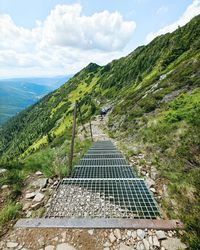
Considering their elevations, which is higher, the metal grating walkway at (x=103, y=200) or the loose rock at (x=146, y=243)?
the loose rock at (x=146, y=243)

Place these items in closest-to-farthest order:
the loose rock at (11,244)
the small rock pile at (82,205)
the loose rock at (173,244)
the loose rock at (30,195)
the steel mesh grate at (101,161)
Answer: the loose rock at (173,244) < the loose rock at (11,244) < the small rock pile at (82,205) < the loose rock at (30,195) < the steel mesh grate at (101,161)

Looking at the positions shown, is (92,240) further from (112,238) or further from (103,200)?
(103,200)

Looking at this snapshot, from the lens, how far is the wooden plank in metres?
3.00

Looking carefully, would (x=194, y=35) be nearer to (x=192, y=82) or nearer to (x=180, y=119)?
(x=192, y=82)

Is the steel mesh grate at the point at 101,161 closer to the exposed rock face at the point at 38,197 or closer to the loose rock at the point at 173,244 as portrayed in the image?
the exposed rock face at the point at 38,197

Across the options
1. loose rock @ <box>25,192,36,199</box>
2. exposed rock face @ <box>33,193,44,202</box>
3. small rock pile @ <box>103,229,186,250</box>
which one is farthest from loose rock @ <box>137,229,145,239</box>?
loose rock @ <box>25,192,36,199</box>

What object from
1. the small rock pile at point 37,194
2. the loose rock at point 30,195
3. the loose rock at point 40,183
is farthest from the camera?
the loose rock at point 40,183

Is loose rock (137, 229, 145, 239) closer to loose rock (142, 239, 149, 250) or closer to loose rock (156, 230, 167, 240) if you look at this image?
loose rock (142, 239, 149, 250)

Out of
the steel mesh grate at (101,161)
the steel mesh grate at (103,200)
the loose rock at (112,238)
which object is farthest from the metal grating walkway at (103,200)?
the steel mesh grate at (101,161)

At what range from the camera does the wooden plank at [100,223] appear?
300 centimetres

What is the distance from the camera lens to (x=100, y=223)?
3098 mm

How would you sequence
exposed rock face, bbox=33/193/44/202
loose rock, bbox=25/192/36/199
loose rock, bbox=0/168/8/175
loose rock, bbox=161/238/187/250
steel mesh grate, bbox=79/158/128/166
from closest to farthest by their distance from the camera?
loose rock, bbox=161/238/187/250 → exposed rock face, bbox=33/193/44/202 → loose rock, bbox=25/192/36/199 → loose rock, bbox=0/168/8/175 → steel mesh grate, bbox=79/158/128/166

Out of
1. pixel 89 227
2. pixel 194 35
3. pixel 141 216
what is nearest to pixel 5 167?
pixel 89 227

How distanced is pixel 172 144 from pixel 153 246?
495 cm
